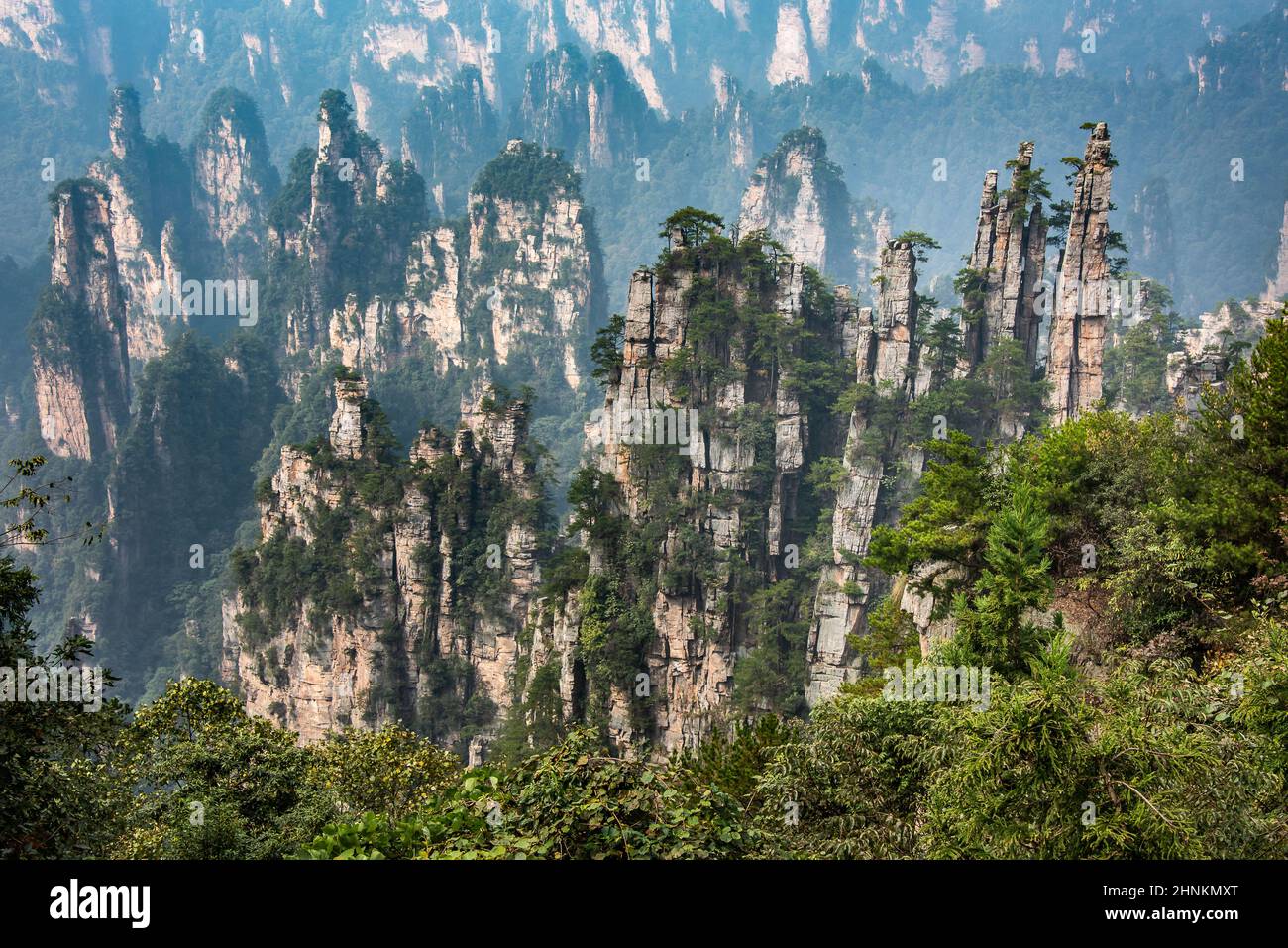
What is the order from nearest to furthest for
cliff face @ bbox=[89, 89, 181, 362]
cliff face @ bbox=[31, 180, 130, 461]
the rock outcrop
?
cliff face @ bbox=[31, 180, 130, 461] < the rock outcrop < cliff face @ bbox=[89, 89, 181, 362]

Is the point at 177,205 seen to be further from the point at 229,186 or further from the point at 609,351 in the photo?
the point at 609,351

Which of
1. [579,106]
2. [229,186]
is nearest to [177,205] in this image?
[229,186]

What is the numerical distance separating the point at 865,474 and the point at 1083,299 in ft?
36.2

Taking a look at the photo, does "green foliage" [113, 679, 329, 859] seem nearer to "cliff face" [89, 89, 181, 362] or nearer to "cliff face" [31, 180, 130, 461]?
"cliff face" [31, 180, 130, 461]

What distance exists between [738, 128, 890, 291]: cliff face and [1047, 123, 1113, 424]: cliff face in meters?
83.6

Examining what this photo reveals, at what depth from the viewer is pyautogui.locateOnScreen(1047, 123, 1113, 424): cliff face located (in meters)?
39.9

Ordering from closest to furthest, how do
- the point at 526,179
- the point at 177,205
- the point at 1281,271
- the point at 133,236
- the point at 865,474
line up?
the point at 865,474, the point at 526,179, the point at 1281,271, the point at 133,236, the point at 177,205

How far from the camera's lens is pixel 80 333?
306 ft

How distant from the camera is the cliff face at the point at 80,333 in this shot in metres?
92.5

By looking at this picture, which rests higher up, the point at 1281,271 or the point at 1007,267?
the point at 1281,271

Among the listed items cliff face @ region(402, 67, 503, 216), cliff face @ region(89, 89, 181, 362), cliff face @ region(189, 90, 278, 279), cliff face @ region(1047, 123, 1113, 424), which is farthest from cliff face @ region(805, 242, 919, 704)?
cliff face @ region(402, 67, 503, 216)

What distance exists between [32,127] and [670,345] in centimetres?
16390

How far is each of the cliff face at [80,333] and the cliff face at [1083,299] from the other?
8483 cm

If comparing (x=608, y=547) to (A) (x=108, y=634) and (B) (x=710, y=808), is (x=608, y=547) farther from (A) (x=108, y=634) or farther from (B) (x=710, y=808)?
(A) (x=108, y=634)
